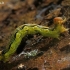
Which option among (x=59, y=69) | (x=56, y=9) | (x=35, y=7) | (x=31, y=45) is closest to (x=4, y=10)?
(x=35, y=7)

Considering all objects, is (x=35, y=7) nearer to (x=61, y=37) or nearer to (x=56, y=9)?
(x=56, y=9)

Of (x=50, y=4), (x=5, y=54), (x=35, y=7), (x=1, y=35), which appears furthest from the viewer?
(x=35, y=7)

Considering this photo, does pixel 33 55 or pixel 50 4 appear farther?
pixel 50 4

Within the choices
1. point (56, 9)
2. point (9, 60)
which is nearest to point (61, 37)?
point (9, 60)

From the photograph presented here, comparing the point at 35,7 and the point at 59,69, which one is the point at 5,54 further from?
the point at 35,7

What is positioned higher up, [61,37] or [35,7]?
[61,37]

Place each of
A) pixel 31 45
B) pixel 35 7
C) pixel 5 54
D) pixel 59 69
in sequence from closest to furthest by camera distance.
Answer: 1. pixel 59 69
2. pixel 5 54
3. pixel 31 45
4. pixel 35 7
